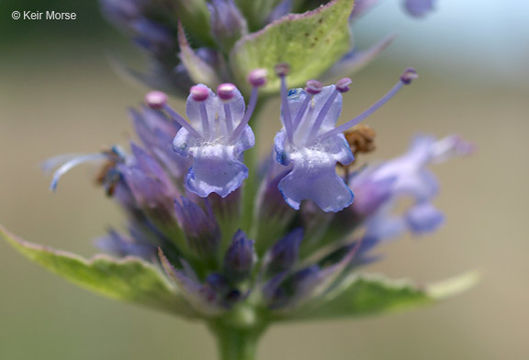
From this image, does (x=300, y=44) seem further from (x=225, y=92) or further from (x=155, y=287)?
(x=155, y=287)

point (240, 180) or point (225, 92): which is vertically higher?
point (225, 92)

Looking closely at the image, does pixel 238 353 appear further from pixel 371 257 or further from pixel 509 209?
pixel 509 209

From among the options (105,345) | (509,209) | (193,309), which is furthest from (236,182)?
(509,209)

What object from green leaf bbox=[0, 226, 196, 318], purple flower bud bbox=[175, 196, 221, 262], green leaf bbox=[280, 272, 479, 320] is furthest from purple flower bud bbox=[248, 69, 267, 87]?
green leaf bbox=[280, 272, 479, 320]

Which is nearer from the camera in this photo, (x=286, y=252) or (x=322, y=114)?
(x=322, y=114)

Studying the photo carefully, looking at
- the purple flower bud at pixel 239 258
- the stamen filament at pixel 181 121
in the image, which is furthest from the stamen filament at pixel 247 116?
the purple flower bud at pixel 239 258

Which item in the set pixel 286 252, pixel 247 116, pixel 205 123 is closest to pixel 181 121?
pixel 205 123
